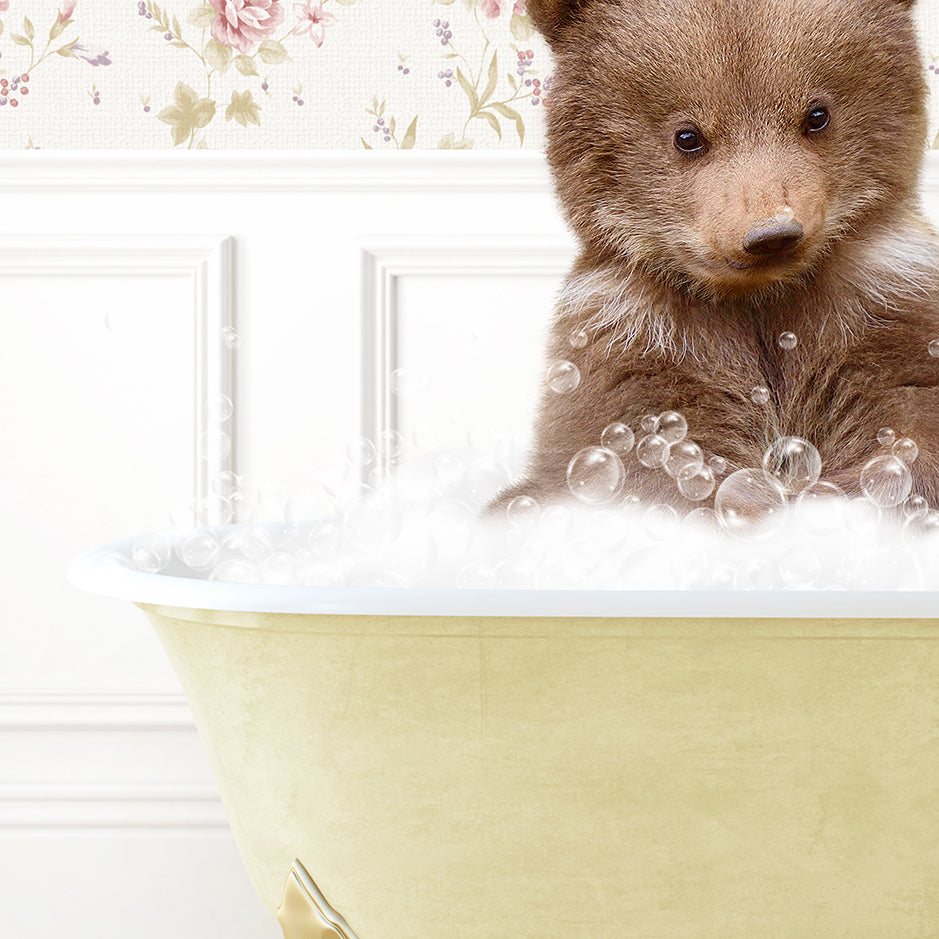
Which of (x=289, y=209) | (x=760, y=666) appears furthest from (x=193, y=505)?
(x=760, y=666)

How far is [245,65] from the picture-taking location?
1.57 meters

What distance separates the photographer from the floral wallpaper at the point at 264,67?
157 centimetres

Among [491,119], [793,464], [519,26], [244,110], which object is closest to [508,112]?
[491,119]

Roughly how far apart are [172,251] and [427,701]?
3.29 ft

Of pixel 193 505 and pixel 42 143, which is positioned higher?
pixel 42 143

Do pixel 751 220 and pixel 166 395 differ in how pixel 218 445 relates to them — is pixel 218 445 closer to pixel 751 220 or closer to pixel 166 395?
pixel 166 395

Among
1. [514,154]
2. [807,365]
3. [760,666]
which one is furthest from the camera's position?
[514,154]

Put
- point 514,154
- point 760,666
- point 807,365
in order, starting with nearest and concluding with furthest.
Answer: point 760,666
point 807,365
point 514,154

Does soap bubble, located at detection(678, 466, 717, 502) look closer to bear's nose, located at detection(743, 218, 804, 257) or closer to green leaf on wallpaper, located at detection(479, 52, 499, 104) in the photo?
bear's nose, located at detection(743, 218, 804, 257)

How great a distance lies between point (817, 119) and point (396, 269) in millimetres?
808

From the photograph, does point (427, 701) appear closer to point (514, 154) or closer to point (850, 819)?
point (850, 819)

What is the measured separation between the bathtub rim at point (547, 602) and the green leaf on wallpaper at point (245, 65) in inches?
39.8

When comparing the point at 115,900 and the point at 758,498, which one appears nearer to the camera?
the point at 758,498

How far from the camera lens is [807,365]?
38.0 inches
